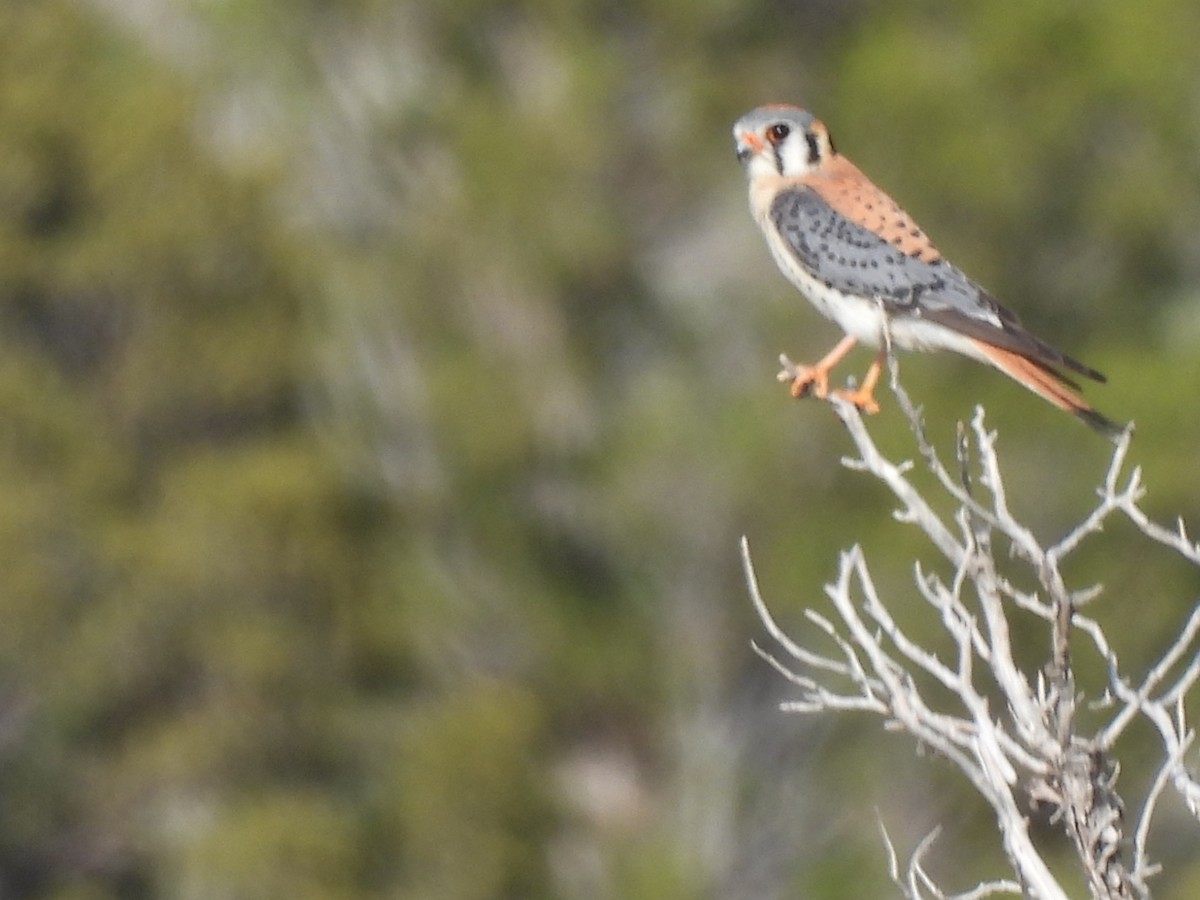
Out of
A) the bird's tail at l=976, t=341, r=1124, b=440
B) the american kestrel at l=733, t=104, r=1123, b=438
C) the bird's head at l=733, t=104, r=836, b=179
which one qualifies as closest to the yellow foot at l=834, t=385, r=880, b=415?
the american kestrel at l=733, t=104, r=1123, b=438

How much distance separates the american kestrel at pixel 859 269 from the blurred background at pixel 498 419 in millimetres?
8292

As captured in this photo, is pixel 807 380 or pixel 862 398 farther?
pixel 807 380

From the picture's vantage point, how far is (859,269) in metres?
6.27

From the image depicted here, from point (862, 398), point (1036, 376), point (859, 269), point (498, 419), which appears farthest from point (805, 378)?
point (498, 419)

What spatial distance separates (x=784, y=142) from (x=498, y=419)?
11.2 m

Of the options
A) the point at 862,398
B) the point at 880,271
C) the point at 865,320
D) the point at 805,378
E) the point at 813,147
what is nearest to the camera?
the point at 862,398

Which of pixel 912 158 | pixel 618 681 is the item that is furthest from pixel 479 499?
pixel 912 158

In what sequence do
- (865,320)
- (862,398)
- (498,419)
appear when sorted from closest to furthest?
(862,398), (865,320), (498,419)

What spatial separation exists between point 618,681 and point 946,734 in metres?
14.6

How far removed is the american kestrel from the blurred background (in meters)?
8.29

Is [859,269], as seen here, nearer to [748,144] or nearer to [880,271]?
[880,271]

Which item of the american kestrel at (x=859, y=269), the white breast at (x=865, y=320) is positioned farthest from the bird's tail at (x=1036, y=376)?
the white breast at (x=865, y=320)

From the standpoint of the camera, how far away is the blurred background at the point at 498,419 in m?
15.2

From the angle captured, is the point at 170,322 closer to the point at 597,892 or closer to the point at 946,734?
the point at 597,892
